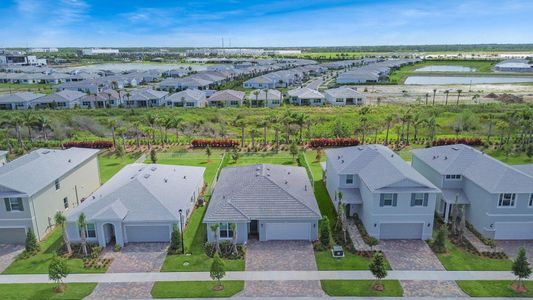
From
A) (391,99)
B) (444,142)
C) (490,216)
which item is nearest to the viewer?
(490,216)

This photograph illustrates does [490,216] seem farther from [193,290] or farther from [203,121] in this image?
[203,121]

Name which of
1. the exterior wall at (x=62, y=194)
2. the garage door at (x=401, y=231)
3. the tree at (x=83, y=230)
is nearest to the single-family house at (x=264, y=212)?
the garage door at (x=401, y=231)

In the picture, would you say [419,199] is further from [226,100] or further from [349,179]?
[226,100]

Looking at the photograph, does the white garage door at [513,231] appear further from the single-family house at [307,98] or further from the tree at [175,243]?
the single-family house at [307,98]

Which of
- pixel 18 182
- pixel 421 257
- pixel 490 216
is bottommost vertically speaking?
pixel 421 257

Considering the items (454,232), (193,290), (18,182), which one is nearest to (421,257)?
(454,232)

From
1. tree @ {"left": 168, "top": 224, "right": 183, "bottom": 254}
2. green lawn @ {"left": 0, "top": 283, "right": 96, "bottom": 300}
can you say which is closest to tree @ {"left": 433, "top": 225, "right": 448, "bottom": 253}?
tree @ {"left": 168, "top": 224, "right": 183, "bottom": 254}

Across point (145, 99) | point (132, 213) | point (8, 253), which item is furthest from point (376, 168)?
point (145, 99)
